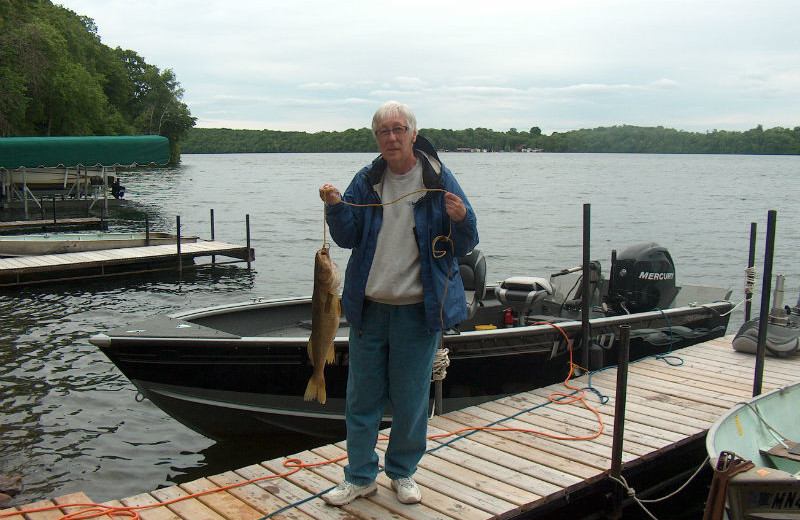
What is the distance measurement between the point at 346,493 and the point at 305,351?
302 centimetres

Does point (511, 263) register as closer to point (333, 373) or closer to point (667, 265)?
point (667, 265)

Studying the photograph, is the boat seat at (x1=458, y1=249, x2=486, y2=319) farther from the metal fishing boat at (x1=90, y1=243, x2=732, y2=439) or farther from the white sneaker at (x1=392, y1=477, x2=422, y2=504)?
the white sneaker at (x1=392, y1=477, x2=422, y2=504)

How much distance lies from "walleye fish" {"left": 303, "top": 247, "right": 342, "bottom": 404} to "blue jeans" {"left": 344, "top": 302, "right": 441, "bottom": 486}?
6.2 inches

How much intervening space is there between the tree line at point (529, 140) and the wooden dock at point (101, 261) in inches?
3297

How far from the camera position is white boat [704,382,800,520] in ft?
13.3

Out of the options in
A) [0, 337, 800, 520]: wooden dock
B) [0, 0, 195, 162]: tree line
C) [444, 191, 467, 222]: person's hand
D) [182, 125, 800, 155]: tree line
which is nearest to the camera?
[444, 191, 467, 222]: person's hand

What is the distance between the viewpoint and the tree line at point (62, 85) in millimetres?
38188

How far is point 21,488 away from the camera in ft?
23.0

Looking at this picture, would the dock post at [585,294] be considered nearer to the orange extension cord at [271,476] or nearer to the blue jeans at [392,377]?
the orange extension cord at [271,476]

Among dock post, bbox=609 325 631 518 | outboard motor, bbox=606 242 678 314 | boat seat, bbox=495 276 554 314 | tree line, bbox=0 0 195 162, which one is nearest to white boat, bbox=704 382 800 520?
dock post, bbox=609 325 631 518

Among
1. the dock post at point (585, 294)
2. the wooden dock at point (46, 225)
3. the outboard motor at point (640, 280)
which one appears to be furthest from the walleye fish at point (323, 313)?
the wooden dock at point (46, 225)

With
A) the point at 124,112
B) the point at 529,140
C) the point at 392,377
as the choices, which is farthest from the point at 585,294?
the point at 529,140

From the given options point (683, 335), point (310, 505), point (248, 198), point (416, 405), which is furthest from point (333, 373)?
point (248, 198)

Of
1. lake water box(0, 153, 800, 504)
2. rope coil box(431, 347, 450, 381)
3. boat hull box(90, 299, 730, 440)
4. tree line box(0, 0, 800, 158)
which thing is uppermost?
tree line box(0, 0, 800, 158)
